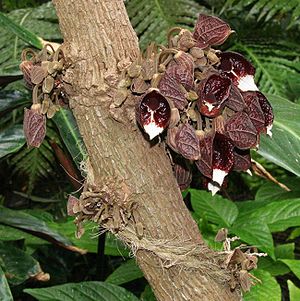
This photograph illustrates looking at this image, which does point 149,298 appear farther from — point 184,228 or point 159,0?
point 159,0

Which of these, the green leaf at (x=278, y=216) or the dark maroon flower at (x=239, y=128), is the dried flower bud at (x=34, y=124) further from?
the green leaf at (x=278, y=216)

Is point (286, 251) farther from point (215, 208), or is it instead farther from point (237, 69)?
point (237, 69)

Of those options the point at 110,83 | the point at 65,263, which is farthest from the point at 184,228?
the point at 65,263

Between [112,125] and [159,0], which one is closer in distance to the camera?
[112,125]

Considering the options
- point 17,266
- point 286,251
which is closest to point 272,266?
point 286,251

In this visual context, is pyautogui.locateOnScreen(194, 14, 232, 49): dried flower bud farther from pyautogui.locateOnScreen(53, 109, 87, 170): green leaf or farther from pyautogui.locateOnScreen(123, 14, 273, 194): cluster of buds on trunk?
pyautogui.locateOnScreen(53, 109, 87, 170): green leaf
